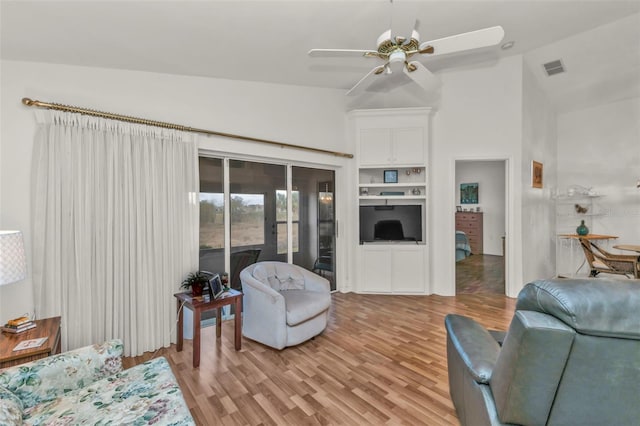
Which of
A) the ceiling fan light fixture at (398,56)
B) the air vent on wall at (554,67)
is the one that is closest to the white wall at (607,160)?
the air vent on wall at (554,67)

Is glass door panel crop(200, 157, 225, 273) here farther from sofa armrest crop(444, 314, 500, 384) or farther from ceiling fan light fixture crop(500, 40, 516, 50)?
ceiling fan light fixture crop(500, 40, 516, 50)

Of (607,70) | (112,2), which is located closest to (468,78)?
(607,70)

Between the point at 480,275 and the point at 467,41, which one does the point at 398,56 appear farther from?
the point at 480,275

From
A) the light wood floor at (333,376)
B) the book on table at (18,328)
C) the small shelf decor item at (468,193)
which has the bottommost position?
the light wood floor at (333,376)

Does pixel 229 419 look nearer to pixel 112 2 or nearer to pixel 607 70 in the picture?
pixel 112 2

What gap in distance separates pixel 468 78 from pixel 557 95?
6.93 feet

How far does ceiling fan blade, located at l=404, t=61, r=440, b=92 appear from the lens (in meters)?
2.38

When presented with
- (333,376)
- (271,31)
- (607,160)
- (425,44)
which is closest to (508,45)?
(425,44)

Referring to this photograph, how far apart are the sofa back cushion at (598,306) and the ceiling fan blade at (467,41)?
5.57 ft

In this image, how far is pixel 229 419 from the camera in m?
1.87

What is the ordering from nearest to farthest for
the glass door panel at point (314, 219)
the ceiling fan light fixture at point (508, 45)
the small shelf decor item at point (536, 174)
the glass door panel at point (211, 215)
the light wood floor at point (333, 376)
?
the light wood floor at point (333, 376) → the glass door panel at point (211, 215) → the ceiling fan light fixture at point (508, 45) → the glass door panel at point (314, 219) → the small shelf decor item at point (536, 174)

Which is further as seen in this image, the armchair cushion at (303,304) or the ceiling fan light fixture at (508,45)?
the ceiling fan light fixture at (508,45)

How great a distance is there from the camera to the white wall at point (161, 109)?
7.77ft

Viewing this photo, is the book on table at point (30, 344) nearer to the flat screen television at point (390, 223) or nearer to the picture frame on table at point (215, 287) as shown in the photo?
the picture frame on table at point (215, 287)
